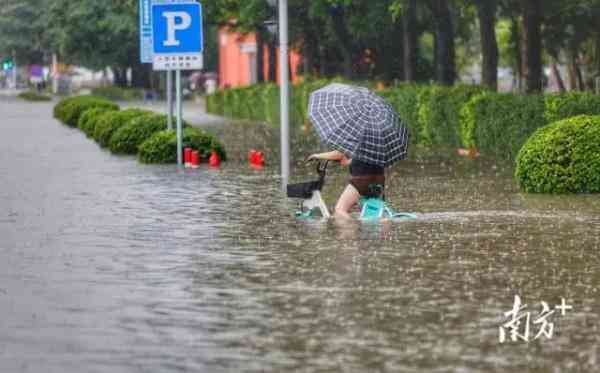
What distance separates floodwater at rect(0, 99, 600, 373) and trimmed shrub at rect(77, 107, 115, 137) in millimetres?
21266

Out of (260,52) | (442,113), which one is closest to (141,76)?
(260,52)

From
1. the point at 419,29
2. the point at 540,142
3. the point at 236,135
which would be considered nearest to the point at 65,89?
the point at 419,29

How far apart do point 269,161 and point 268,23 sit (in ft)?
25.1

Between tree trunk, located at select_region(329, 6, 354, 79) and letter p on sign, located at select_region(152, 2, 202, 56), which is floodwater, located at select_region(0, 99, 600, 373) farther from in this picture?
tree trunk, located at select_region(329, 6, 354, 79)

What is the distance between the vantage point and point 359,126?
17156mm

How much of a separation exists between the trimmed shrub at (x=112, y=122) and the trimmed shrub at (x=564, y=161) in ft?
51.0

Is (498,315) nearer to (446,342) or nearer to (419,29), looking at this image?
(446,342)

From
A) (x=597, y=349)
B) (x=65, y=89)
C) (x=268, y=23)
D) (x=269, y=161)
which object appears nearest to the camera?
(x=597, y=349)

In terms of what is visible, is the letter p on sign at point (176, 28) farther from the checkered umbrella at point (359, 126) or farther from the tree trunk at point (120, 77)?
the tree trunk at point (120, 77)

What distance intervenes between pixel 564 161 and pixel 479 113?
10683 mm

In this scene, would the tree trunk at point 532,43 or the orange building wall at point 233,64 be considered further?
the orange building wall at point 233,64

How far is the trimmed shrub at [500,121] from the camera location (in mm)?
27891

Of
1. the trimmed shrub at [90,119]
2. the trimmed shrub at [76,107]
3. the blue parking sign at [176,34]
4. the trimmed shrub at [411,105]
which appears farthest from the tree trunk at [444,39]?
the blue parking sign at [176,34]

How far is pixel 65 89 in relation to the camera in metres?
132
